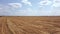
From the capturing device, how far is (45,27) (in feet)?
1.75

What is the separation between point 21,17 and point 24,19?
23 mm

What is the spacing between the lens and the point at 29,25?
538 millimetres

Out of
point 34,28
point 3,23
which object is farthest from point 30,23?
point 3,23

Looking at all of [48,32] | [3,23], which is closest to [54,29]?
[48,32]

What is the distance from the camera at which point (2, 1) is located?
565 millimetres

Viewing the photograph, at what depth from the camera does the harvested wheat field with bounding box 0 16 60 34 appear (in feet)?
1.69

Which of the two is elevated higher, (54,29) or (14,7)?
(14,7)

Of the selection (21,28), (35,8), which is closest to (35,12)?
(35,8)

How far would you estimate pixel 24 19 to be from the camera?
561 mm

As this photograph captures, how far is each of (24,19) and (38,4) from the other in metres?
0.11

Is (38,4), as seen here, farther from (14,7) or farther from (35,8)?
(14,7)

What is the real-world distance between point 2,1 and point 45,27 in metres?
0.26

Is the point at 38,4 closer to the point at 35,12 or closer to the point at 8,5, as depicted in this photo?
the point at 35,12

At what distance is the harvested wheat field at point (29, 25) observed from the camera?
0.52 m
